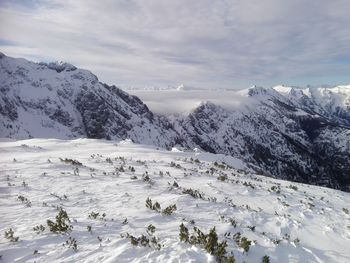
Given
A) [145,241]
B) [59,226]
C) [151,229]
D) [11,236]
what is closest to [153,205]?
[151,229]

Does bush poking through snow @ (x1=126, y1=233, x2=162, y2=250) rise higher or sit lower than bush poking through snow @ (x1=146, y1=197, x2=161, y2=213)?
lower

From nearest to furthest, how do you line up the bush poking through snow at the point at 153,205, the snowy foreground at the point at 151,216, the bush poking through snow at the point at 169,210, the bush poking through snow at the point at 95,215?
the snowy foreground at the point at 151,216 → the bush poking through snow at the point at 95,215 → the bush poking through snow at the point at 169,210 → the bush poking through snow at the point at 153,205

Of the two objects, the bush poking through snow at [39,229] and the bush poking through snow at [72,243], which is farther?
the bush poking through snow at [39,229]

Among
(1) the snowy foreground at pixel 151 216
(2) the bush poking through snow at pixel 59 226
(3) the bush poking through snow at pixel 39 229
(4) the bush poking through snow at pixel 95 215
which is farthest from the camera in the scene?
(4) the bush poking through snow at pixel 95 215

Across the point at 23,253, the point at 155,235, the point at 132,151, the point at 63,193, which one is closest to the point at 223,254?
the point at 155,235

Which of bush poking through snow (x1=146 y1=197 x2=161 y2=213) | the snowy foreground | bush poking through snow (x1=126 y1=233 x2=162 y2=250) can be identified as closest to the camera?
the snowy foreground

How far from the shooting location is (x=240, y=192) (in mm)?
18062

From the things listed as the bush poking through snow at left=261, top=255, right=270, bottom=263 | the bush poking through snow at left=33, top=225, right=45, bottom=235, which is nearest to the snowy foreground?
the bush poking through snow at left=33, top=225, right=45, bottom=235

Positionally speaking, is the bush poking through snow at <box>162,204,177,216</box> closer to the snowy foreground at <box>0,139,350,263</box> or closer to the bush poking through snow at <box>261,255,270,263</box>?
the snowy foreground at <box>0,139,350,263</box>

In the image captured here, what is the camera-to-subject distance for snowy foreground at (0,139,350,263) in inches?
381

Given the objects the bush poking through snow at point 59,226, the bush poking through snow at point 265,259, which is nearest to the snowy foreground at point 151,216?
the bush poking through snow at point 59,226

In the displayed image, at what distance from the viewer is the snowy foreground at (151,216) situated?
967cm

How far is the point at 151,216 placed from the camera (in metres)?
12.4

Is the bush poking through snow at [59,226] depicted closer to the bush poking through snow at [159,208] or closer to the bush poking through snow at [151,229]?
the bush poking through snow at [151,229]
